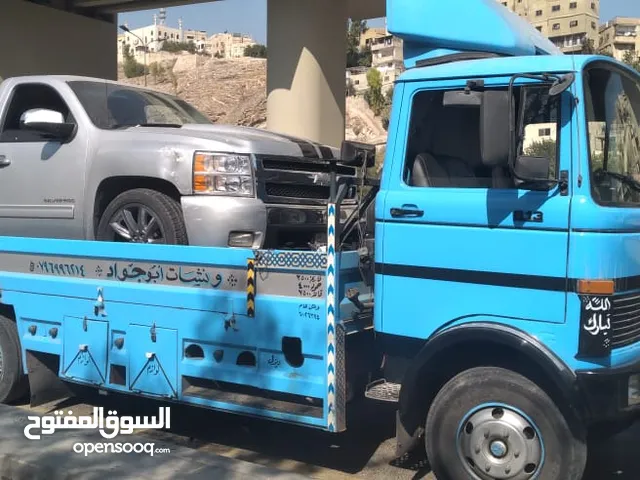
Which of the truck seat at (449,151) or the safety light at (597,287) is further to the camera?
the truck seat at (449,151)

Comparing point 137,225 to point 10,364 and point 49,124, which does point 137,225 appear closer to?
point 49,124

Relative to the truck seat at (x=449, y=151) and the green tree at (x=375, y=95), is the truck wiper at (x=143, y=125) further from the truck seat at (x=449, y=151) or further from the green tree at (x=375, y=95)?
the green tree at (x=375, y=95)

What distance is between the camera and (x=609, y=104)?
4.16 meters

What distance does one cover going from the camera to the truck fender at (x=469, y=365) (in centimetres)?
375

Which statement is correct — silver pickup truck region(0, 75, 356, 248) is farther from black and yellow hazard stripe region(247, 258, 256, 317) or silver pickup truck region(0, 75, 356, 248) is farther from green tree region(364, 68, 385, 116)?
green tree region(364, 68, 385, 116)

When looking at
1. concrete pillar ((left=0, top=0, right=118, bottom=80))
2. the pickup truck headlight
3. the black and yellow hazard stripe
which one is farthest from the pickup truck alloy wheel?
concrete pillar ((left=0, top=0, right=118, bottom=80))

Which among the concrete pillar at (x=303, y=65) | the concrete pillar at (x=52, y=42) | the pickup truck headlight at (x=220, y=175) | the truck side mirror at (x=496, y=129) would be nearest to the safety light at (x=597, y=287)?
the truck side mirror at (x=496, y=129)

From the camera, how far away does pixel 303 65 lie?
13.6 metres

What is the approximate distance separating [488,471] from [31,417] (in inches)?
138

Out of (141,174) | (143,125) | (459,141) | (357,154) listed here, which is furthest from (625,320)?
(143,125)

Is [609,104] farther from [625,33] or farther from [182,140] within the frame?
[625,33]

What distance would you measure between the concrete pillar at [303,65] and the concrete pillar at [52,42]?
16.8ft

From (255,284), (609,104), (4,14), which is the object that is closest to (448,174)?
(609,104)

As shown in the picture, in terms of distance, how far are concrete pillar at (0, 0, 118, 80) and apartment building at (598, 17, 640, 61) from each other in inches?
3467
